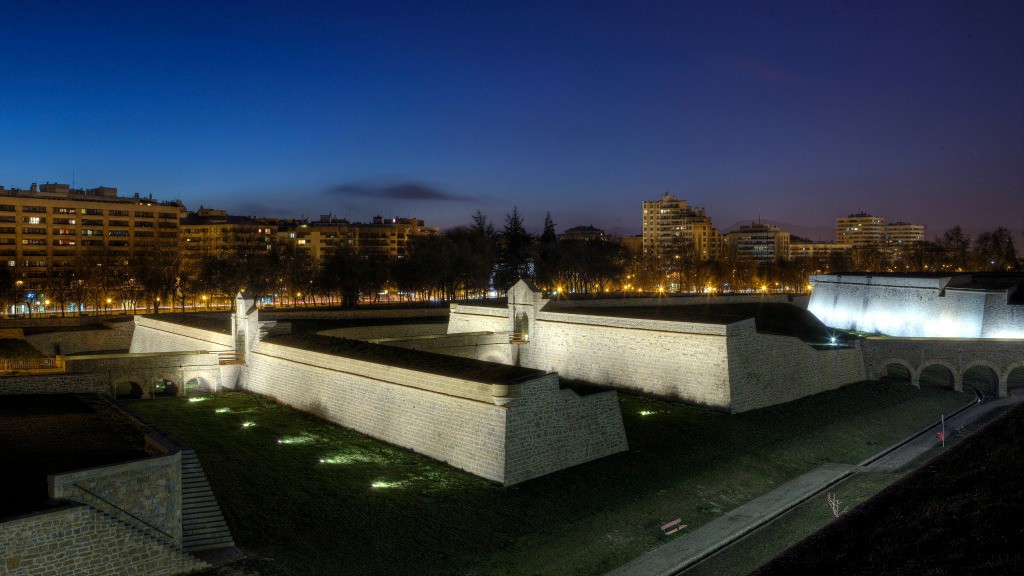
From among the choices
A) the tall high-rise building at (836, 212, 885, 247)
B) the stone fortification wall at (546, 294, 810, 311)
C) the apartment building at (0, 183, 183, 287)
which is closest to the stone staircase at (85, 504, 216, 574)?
the stone fortification wall at (546, 294, 810, 311)

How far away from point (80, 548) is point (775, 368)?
22.7 meters

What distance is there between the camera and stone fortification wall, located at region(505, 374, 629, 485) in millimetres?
16047

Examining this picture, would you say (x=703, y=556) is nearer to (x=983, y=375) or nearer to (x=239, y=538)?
(x=239, y=538)

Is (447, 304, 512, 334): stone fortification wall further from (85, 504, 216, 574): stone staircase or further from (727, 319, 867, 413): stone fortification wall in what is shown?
(85, 504, 216, 574): stone staircase

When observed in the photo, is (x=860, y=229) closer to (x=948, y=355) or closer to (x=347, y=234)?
(x=347, y=234)

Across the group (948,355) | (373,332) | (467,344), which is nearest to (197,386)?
(373,332)

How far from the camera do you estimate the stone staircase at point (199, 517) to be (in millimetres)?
11727

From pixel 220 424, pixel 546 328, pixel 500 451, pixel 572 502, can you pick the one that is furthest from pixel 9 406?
pixel 546 328

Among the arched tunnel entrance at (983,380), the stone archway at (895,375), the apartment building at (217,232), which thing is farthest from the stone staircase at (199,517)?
the apartment building at (217,232)

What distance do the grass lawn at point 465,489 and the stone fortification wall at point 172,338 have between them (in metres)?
4.08

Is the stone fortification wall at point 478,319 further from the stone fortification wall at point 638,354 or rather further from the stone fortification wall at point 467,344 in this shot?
the stone fortification wall at point 638,354

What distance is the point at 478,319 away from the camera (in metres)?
33.4

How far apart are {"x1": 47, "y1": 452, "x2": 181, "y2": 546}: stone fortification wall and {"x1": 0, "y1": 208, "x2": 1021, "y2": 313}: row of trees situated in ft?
119

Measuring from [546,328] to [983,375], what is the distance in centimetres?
2163
